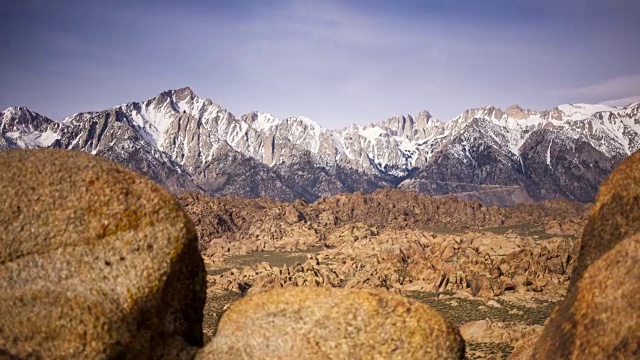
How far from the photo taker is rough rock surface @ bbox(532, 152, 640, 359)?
39.1 ft

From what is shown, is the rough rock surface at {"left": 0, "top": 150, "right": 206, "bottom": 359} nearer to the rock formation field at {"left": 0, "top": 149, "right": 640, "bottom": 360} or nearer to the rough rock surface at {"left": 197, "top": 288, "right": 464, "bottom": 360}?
the rock formation field at {"left": 0, "top": 149, "right": 640, "bottom": 360}

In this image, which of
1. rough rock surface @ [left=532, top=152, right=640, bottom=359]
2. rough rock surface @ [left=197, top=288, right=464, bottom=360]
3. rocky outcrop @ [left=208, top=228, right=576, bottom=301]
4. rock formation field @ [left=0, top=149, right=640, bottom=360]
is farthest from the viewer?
rocky outcrop @ [left=208, top=228, right=576, bottom=301]

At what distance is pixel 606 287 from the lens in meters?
12.8

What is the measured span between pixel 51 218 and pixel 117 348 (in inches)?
157

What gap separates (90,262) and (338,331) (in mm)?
6889

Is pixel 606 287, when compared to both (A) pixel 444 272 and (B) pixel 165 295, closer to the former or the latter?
(B) pixel 165 295

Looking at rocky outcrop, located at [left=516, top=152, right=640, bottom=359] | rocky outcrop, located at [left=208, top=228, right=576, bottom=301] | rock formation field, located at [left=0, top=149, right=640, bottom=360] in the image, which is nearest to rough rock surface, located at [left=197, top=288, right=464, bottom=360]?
rock formation field, located at [left=0, top=149, right=640, bottom=360]

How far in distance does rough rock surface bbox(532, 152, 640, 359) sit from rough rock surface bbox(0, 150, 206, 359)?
10.4 meters

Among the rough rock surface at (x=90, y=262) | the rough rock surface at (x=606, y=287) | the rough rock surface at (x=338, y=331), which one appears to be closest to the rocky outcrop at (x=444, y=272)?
the rough rock surface at (x=606, y=287)

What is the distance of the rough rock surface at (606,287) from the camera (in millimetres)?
11930

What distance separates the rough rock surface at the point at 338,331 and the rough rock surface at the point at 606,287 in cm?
300

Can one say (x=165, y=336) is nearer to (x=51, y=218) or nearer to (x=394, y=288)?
(x=51, y=218)

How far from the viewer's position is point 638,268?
12492 millimetres

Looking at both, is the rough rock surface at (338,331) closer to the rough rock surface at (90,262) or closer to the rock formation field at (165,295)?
the rock formation field at (165,295)
